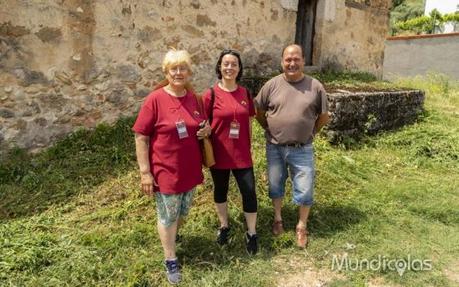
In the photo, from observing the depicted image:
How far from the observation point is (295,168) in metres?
3.43

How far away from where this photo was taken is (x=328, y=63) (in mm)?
8375

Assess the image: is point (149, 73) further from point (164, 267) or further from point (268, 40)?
point (164, 267)

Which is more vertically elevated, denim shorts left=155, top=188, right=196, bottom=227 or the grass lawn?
denim shorts left=155, top=188, right=196, bottom=227

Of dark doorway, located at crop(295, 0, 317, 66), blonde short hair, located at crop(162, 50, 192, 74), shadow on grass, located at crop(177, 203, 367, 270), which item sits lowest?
shadow on grass, located at crop(177, 203, 367, 270)

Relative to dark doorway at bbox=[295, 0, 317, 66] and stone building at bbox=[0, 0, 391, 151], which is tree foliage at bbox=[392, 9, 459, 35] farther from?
stone building at bbox=[0, 0, 391, 151]

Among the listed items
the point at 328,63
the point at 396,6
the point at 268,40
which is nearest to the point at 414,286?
the point at 268,40

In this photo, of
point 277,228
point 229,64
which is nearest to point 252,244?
point 277,228

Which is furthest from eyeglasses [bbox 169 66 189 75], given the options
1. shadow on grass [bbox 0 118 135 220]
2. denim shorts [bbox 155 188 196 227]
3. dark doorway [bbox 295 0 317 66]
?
dark doorway [bbox 295 0 317 66]

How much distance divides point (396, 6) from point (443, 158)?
28694mm

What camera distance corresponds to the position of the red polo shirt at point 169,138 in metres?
2.74

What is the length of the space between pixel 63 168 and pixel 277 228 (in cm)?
244

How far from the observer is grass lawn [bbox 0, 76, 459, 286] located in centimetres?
303

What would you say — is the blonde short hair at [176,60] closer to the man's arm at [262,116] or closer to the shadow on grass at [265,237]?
the man's arm at [262,116]

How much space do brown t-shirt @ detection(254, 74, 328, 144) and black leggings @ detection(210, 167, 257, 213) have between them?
16.1 inches
